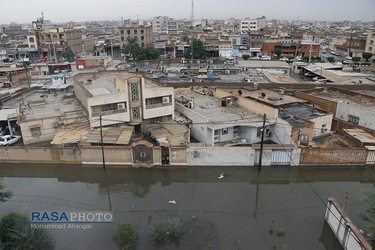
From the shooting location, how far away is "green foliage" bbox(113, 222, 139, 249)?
12152 mm

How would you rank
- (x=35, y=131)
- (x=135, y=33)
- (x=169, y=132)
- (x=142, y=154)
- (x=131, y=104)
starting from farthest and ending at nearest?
(x=135, y=33)
(x=131, y=104)
(x=35, y=131)
(x=169, y=132)
(x=142, y=154)

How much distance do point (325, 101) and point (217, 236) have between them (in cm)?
1972

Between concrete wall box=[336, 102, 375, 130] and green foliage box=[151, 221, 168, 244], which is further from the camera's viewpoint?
concrete wall box=[336, 102, 375, 130]

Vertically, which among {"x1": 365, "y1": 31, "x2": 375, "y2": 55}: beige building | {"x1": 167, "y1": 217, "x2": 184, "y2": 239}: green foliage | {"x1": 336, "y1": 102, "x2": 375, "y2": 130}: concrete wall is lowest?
{"x1": 167, "y1": 217, "x2": 184, "y2": 239}: green foliage

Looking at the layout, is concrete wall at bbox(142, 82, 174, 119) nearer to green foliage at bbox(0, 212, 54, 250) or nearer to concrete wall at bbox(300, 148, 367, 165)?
concrete wall at bbox(300, 148, 367, 165)

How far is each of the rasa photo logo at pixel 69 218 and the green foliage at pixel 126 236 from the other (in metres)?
1.83

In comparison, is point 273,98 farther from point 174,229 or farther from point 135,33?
point 135,33

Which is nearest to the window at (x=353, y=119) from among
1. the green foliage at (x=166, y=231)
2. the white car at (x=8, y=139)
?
the green foliage at (x=166, y=231)

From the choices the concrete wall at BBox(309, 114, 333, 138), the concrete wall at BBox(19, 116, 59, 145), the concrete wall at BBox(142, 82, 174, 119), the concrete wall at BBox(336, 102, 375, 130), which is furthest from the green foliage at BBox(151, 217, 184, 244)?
the concrete wall at BBox(336, 102, 375, 130)

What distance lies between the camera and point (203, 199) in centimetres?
1603

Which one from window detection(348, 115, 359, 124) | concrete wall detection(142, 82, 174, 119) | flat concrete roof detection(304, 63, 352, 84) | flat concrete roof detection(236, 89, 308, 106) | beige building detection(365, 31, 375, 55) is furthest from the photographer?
beige building detection(365, 31, 375, 55)

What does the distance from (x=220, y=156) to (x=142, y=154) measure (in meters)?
5.29

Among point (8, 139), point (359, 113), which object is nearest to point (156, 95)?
point (8, 139)

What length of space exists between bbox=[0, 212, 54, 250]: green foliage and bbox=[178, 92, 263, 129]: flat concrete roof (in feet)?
42.2
